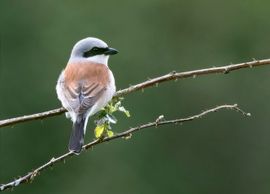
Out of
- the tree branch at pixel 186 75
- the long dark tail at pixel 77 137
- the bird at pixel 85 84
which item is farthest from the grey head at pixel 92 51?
the tree branch at pixel 186 75

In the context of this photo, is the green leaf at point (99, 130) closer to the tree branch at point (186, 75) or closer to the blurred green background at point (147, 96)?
the tree branch at point (186, 75)

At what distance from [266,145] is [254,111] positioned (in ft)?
2.89

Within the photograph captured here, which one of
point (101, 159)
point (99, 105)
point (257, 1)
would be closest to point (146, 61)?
point (101, 159)

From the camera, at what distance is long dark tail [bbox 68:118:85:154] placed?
5.02m

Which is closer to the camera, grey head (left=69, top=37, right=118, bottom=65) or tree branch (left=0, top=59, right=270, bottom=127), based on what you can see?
tree branch (left=0, top=59, right=270, bottom=127)

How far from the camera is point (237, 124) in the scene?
16.8 m

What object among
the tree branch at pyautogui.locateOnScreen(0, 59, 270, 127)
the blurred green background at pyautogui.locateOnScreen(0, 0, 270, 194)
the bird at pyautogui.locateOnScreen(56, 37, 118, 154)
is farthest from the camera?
the blurred green background at pyautogui.locateOnScreen(0, 0, 270, 194)

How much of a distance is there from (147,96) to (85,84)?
934 centimetres

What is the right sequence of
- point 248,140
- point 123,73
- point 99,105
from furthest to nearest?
point 248,140 < point 123,73 < point 99,105

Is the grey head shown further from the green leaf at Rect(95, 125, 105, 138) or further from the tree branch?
the green leaf at Rect(95, 125, 105, 138)

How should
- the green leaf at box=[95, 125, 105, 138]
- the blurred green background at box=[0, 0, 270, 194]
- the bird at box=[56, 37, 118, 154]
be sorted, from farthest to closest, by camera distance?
1. the blurred green background at box=[0, 0, 270, 194]
2. the bird at box=[56, 37, 118, 154]
3. the green leaf at box=[95, 125, 105, 138]

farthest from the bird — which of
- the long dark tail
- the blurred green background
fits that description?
the blurred green background

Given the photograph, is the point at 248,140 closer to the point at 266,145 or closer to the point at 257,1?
the point at 266,145

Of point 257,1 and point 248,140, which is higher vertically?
point 257,1
